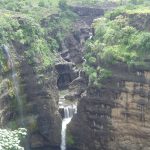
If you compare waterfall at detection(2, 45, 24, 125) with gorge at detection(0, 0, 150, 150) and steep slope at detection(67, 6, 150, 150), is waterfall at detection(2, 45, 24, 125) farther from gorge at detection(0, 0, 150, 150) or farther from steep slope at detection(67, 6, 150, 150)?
steep slope at detection(67, 6, 150, 150)

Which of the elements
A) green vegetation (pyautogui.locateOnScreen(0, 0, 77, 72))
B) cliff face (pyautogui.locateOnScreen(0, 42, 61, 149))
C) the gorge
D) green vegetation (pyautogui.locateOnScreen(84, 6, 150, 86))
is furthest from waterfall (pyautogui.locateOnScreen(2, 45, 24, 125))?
green vegetation (pyautogui.locateOnScreen(84, 6, 150, 86))

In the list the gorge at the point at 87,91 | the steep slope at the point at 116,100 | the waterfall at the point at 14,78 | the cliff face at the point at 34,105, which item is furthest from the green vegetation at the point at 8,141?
the waterfall at the point at 14,78

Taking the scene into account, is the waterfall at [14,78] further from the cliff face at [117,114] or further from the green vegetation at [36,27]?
the cliff face at [117,114]

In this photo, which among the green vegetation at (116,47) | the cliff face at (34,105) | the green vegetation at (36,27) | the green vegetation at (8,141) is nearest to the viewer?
the green vegetation at (8,141)

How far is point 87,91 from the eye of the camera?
3662cm

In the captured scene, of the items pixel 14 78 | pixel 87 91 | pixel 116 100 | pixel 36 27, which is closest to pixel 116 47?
pixel 87 91

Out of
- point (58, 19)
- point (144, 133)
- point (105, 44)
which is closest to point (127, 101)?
point (144, 133)

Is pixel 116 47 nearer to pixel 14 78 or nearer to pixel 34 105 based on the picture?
pixel 34 105

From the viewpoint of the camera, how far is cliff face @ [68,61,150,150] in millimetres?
33469

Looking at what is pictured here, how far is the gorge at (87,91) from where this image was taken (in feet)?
112

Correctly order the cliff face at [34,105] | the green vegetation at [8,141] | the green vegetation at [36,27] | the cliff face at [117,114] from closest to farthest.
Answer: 1. the green vegetation at [8,141]
2. the cliff face at [117,114]
3. the cliff face at [34,105]
4. the green vegetation at [36,27]

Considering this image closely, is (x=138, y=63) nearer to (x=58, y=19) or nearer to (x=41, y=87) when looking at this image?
(x=41, y=87)

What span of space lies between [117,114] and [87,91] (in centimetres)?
326

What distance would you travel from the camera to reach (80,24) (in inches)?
2355
